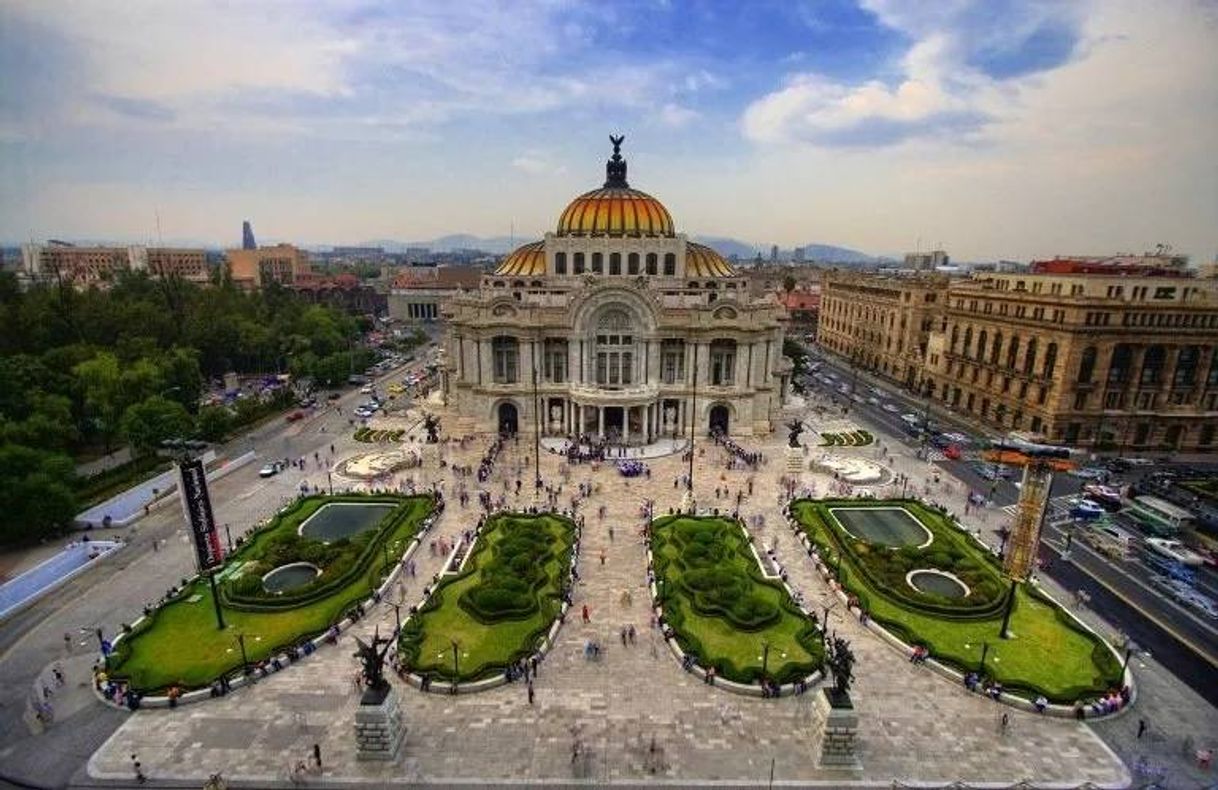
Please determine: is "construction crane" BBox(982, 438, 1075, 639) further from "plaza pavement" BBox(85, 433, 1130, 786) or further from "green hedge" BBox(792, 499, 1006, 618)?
"plaza pavement" BBox(85, 433, 1130, 786)

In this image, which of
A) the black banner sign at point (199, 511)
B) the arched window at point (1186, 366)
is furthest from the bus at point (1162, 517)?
the black banner sign at point (199, 511)

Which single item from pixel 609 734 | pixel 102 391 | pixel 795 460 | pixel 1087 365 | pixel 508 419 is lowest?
pixel 609 734

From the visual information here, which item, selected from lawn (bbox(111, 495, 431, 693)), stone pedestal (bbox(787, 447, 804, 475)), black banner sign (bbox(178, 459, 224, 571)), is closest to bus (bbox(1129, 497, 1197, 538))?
stone pedestal (bbox(787, 447, 804, 475))

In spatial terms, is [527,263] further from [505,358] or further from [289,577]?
[289,577]

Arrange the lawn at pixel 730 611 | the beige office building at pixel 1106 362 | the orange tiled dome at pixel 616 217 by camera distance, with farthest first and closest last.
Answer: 1. the orange tiled dome at pixel 616 217
2. the beige office building at pixel 1106 362
3. the lawn at pixel 730 611

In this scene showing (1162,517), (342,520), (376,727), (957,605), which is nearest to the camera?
(376,727)

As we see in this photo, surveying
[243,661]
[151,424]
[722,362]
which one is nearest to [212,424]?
[151,424]

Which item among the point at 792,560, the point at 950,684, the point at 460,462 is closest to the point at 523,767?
the point at 950,684

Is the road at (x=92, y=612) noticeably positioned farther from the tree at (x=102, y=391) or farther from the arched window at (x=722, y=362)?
the arched window at (x=722, y=362)
